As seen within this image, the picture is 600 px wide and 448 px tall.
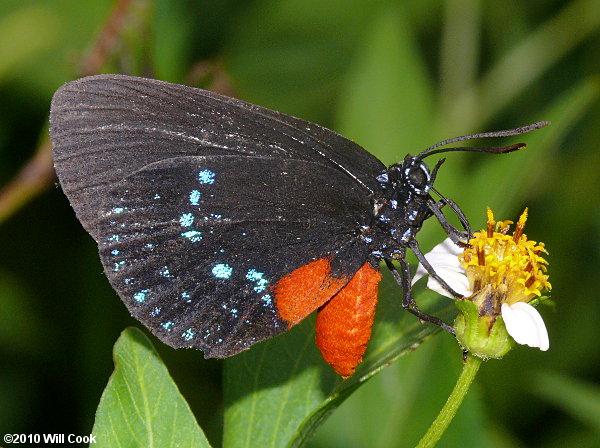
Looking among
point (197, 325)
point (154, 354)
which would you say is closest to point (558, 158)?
point (197, 325)

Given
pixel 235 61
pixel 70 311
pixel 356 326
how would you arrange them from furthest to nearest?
pixel 235 61 < pixel 70 311 < pixel 356 326

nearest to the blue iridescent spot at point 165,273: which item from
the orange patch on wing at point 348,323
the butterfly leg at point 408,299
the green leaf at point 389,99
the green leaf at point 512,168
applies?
the orange patch on wing at point 348,323

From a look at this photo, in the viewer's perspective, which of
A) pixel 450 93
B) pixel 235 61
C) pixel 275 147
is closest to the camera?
pixel 275 147

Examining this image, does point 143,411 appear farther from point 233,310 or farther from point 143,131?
point 143,131

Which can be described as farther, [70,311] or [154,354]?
[70,311]

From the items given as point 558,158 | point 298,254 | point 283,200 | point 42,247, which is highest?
point 558,158

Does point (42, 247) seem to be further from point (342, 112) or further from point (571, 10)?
point (571, 10)

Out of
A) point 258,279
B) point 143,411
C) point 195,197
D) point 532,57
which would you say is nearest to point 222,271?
point 258,279
